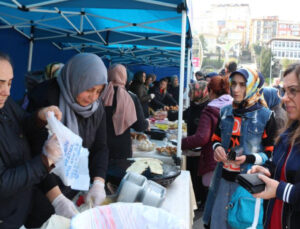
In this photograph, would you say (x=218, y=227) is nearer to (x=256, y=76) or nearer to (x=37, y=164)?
(x=256, y=76)

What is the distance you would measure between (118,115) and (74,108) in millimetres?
1052

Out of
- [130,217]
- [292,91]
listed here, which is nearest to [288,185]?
[292,91]

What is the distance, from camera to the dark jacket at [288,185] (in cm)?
123

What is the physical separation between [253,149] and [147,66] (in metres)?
11.0

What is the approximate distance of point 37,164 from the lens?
3.45 ft

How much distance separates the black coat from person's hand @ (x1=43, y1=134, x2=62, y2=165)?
0.75ft

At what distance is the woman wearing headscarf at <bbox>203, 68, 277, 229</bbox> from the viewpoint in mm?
1979

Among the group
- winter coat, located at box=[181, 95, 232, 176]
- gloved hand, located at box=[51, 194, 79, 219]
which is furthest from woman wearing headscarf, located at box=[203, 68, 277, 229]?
gloved hand, located at box=[51, 194, 79, 219]

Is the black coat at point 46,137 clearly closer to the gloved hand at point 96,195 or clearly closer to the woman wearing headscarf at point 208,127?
the gloved hand at point 96,195

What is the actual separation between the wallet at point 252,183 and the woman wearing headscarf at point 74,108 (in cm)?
69

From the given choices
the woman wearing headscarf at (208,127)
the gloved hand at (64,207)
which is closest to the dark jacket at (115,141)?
the woman wearing headscarf at (208,127)

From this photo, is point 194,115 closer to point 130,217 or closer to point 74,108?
point 74,108

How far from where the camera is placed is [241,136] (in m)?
2.03

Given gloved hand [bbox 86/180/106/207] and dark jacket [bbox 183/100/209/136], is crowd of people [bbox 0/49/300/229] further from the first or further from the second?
dark jacket [bbox 183/100/209/136]
